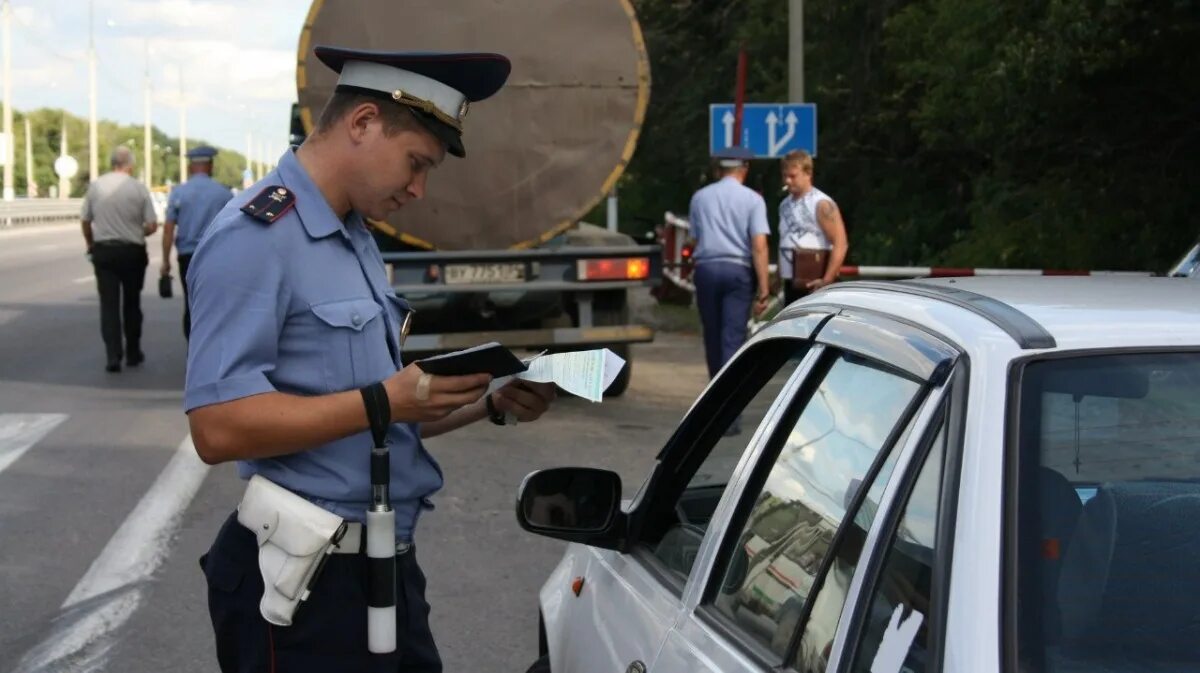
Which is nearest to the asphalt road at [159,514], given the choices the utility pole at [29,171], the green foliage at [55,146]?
the utility pole at [29,171]

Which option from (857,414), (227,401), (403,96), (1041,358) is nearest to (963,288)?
(857,414)

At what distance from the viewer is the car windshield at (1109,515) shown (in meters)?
2.17

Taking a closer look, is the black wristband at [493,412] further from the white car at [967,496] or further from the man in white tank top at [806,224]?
the man in white tank top at [806,224]

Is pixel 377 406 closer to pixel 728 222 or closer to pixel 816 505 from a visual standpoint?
pixel 816 505

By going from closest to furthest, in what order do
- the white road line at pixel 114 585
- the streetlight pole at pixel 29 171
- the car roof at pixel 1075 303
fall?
the car roof at pixel 1075 303, the white road line at pixel 114 585, the streetlight pole at pixel 29 171

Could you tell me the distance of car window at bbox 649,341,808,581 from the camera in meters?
3.30

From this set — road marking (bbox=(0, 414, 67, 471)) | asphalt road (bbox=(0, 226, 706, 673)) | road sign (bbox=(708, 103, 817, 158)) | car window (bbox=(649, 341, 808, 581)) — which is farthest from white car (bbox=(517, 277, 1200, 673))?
road sign (bbox=(708, 103, 817, 158))

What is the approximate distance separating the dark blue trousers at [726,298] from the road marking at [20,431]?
174 inches

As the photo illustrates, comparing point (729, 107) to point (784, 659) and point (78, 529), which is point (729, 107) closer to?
point (78, 529)

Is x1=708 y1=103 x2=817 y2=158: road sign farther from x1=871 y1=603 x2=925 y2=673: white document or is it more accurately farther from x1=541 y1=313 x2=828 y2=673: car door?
x1=871 y1=603 x2=925 y2=673: white document

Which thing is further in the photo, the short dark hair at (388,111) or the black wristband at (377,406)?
the short dark hair at (388,111)

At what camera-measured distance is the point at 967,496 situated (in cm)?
212

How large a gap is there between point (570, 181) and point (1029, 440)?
10.0 m

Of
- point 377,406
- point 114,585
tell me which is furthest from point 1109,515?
point 114,585
